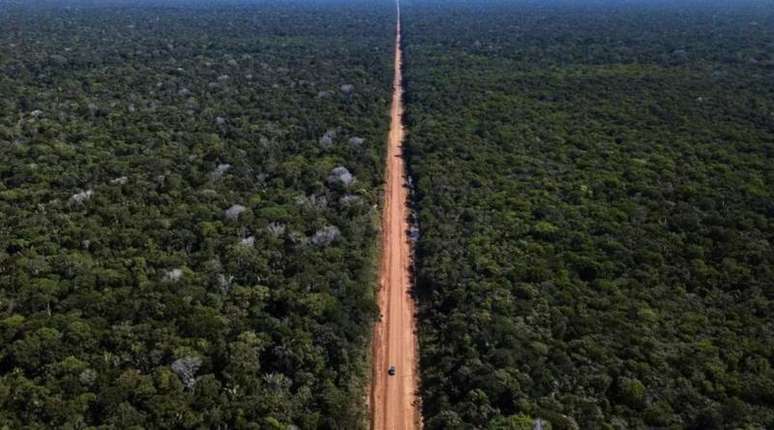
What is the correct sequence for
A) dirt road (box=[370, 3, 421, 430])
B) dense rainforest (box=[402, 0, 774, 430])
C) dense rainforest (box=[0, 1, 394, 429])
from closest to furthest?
dense rainforest (box=[0, 1, 394, 429]), dense rainforest (box=[402, 0, 774, 430]), dirt road (box=[370, 3, 421, 430])

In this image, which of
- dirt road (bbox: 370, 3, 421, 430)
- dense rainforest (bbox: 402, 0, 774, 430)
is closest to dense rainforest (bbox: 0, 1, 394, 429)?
dirt road (bbox: 370, 3, 421, 430)

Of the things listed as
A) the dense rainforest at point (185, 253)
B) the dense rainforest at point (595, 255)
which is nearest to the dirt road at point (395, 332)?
the dense rainforest at point (595, 255)

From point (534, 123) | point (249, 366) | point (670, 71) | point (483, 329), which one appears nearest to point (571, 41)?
point (670, 71)

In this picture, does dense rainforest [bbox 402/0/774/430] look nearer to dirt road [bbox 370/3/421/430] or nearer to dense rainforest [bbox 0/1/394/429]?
dirt road [bbox 370/3/421/430]

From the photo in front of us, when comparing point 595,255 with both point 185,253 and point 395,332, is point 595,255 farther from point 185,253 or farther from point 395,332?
point 185,253

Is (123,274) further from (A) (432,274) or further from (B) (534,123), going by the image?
(B) (534,123)

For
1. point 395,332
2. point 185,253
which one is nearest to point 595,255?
point 395,332
